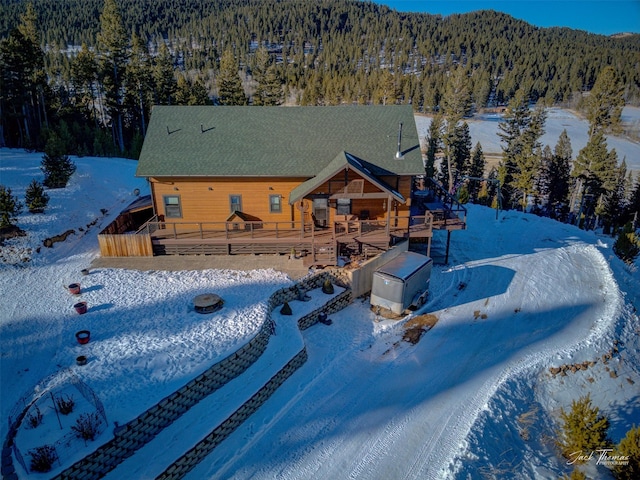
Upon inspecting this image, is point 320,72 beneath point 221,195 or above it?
above

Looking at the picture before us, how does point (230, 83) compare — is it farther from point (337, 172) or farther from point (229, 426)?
point (229, 426)

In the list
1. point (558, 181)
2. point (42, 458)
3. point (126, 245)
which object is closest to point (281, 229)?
point (126, 245)

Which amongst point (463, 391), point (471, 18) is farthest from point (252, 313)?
point (471, 18)

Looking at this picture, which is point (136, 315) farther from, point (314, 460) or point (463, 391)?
point (463, 391)

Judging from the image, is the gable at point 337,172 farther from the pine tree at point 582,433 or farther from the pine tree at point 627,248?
the pine tree at point 627,248

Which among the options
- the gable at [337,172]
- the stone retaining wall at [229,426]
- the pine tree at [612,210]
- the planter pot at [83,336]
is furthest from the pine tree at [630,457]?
the pine tree at [612,210]

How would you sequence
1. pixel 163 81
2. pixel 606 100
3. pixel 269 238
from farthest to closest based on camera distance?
pixel 163 81 < pixel 606 100 < pixel 269 238

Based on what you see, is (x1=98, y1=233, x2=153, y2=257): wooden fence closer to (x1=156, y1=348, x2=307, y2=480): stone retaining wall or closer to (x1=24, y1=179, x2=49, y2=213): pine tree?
(x1=24, y1=179, x2=49, y2=213): pine tree
